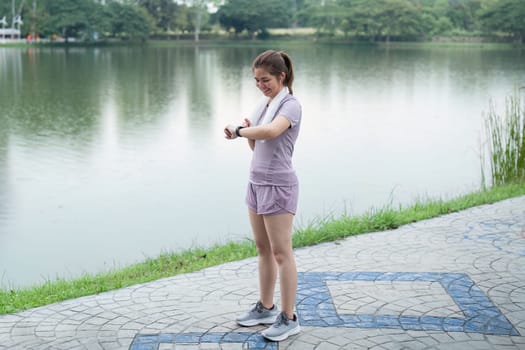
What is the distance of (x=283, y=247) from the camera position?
291cm

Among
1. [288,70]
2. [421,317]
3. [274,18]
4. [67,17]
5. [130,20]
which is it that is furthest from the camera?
[274,18]

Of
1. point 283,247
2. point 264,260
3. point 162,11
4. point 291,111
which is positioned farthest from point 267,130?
point 162,11

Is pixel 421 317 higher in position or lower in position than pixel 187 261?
higher

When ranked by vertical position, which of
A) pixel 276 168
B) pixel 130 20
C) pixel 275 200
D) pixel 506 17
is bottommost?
pixel 275 200

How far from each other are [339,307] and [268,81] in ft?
3.69

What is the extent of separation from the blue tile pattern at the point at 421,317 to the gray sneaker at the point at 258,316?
5.7 inches

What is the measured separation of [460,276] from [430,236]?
0.92 metres

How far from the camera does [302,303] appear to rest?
3404 millimetres

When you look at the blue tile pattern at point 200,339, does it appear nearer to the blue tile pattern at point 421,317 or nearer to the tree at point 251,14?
the blue tile pattern at point 421,317

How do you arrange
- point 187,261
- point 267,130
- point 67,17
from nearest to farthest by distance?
point 267,130 < point 187,261 < point 67,17

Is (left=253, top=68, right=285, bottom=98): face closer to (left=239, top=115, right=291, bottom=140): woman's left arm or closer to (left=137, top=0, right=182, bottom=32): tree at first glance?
(left=239, top=115, right=291, bottom=140): woman's left arm

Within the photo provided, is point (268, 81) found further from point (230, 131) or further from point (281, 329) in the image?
point (281, 329)

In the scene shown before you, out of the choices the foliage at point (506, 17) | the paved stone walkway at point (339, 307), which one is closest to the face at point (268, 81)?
the paved stone walkway at point (339, 307)

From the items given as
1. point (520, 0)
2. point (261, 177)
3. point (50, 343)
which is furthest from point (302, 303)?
point (520, 0)
